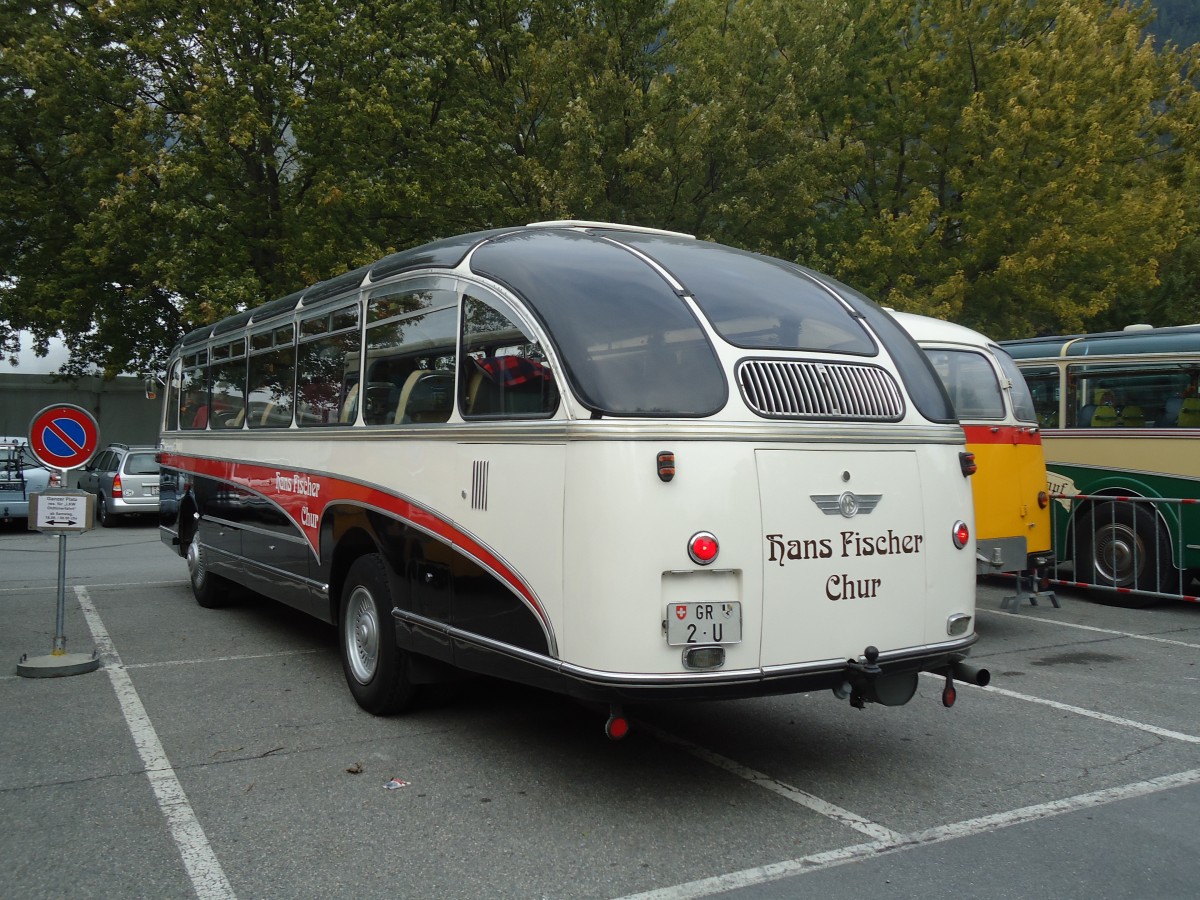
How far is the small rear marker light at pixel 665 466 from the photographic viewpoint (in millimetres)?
4785

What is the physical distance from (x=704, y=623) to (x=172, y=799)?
8.93 ft

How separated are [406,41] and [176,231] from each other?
6.30 m

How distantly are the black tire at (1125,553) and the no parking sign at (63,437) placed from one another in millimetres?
10072

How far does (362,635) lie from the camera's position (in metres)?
6.97

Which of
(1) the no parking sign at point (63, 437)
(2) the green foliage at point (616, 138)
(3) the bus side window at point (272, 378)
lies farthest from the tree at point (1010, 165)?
(1) the no parking sign at point (63, 437)

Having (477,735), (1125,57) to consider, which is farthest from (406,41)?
(477,735)

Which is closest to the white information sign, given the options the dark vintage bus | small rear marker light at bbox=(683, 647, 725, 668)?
small rear marker light at bbox=(683, 647, 725, 668)

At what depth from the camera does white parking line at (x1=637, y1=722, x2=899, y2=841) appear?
4.86 m

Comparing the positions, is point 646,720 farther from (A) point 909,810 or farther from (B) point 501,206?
(B) point 501,206

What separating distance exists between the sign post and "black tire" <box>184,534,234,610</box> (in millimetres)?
2417

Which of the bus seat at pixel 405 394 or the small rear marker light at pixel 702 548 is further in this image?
the bus seat at pixel 405 394

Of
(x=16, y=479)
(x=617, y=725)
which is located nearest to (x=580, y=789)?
(x=617, y=725)

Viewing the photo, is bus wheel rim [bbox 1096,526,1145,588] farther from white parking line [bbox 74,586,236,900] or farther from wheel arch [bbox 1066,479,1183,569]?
white parking line [bbox 74,586,236,900]

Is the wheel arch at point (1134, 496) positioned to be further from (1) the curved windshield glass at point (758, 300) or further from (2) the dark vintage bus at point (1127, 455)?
(1) the curved windshield glass at point (758, 300)
